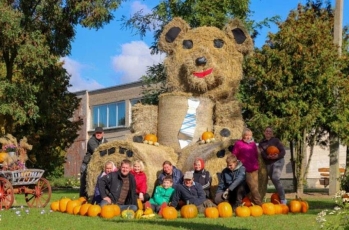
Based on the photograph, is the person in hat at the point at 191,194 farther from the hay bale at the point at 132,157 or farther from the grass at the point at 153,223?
the hay bale at the point at 132,157

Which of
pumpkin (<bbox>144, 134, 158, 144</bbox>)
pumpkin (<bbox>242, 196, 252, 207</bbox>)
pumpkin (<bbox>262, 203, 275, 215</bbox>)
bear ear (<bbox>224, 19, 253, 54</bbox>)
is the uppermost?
bear ear (<bbox>224, 19, 253, 54</bbox>)

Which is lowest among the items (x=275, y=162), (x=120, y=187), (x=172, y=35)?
(x=120, y=187)

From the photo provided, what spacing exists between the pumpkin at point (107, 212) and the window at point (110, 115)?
34.0 metres

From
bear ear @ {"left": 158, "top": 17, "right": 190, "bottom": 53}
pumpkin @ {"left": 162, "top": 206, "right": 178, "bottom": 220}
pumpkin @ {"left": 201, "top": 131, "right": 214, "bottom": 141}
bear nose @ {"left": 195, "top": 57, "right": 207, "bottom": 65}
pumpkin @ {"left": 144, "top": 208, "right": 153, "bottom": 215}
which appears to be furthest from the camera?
bear ear @ {"left": 158, "top": 17, "right": 190, "bottom": 53}

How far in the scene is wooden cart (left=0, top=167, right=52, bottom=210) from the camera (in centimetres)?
1312

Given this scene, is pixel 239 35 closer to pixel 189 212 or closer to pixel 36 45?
pixel 189 212

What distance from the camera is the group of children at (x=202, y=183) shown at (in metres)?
11.9

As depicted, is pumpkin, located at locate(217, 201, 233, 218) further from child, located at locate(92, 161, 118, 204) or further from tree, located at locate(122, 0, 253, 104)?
tree, located at locate(122, 0, 253, 104)

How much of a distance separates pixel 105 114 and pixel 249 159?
116 ft

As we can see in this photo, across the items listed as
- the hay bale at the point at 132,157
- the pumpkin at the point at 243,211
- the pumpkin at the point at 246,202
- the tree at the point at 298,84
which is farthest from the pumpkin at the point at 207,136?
the tree at the point at 298,84

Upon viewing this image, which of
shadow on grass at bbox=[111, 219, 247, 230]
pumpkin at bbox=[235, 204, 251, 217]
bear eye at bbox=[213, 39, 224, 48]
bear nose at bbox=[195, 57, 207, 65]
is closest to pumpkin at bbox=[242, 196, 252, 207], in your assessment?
pumpkin at bbox=[235, 204, 251, 217]

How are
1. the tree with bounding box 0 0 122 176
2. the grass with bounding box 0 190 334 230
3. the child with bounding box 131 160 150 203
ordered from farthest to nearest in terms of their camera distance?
the tree with bounding box 0 0 122 176 < the child with bounding box 131 160 150 203 < the grass with bounding box 0 190 334 230

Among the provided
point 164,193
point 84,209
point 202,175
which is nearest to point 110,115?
point 202,175

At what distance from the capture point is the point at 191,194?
A: 38.9 feet
